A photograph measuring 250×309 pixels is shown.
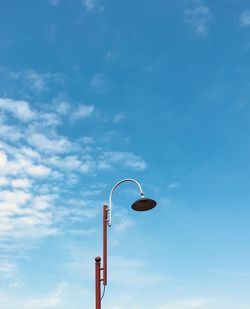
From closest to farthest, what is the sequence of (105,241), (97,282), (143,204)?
(97,282)
(105,241)
(143,204)

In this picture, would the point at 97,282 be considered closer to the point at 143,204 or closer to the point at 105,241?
the point at 105,241

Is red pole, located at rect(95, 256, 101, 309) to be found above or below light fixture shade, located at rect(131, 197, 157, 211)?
below

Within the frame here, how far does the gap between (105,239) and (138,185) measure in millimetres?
1976

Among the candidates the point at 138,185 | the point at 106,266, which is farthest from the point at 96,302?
the point at 138,185

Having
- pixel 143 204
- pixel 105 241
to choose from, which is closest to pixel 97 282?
pixel 105 241

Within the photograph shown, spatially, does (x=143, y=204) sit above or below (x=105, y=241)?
above

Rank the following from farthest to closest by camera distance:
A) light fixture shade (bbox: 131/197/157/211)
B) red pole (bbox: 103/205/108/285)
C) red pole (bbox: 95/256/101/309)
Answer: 1. light fixture shade (bbox: 131/197/157/211)
2. red pole (bbox: 103/205/108/285)
3. red pole (bbox: 95/256/101/309)

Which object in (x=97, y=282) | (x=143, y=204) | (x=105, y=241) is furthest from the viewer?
(x=143, y=204)

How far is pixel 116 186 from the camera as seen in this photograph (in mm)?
15391

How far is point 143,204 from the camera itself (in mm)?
14867

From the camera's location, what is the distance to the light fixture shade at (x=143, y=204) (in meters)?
14.8

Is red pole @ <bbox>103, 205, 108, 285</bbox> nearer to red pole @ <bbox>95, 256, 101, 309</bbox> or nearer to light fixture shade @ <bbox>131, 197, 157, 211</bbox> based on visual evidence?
red pole @ <bbox>95, 256, 101, 309</bbox>

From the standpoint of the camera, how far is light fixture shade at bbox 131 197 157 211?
14766mm

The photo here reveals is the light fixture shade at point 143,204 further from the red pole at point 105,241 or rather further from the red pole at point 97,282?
the red pole at point 97,282
